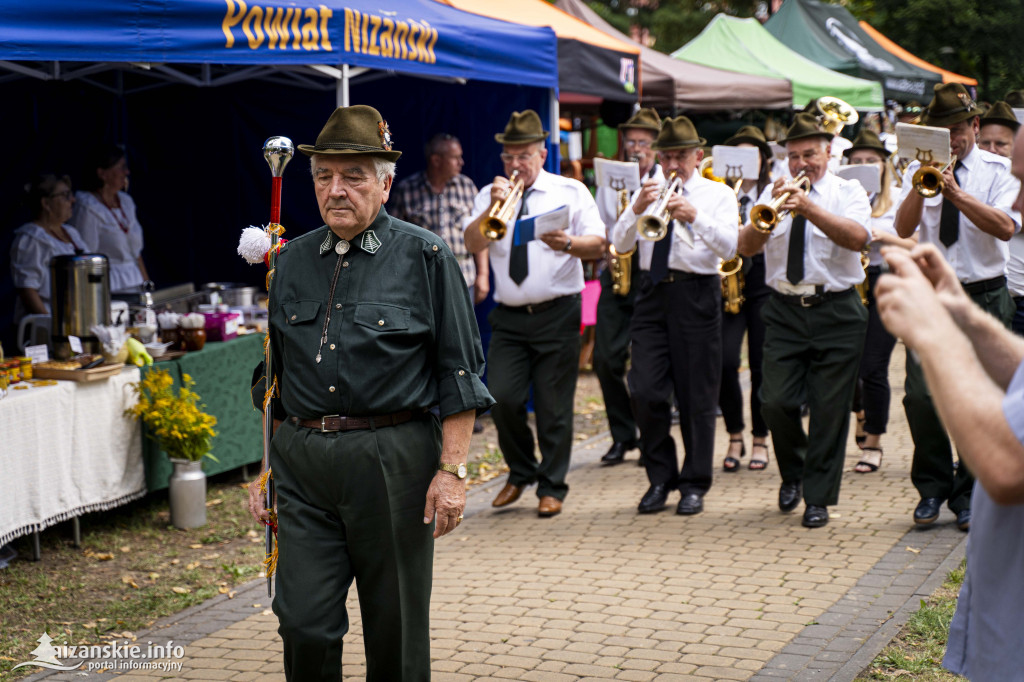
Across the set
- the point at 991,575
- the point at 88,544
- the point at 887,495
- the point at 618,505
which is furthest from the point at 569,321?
the point at 991,575

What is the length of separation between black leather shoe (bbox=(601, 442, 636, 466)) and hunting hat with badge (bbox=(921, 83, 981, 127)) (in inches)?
131

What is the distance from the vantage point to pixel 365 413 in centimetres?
368

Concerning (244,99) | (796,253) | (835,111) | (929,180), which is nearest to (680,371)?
(796,253)

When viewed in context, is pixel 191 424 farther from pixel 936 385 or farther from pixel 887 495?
pixel 936 385

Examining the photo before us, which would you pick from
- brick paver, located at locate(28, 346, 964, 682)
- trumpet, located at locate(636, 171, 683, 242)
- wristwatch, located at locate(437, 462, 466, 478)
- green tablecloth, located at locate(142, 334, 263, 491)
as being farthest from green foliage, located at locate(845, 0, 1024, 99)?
wristwatch, located at locate(437, 462, 466, 478)

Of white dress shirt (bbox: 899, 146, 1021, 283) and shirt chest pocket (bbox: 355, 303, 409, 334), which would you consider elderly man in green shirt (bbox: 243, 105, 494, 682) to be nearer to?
shirt chest pocket (bbox: 355, 303, 409, 334)

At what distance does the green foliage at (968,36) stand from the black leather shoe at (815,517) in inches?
805

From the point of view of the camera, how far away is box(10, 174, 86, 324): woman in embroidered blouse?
8109mm

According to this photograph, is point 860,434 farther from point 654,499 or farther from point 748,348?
point 654,499

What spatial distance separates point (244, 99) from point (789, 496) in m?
6.19

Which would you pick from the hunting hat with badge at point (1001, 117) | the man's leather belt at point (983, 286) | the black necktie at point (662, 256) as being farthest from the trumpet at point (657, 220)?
the hunting hat with badge at point (1001, 117)

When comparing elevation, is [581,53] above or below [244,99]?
above

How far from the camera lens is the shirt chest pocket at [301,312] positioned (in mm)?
3740

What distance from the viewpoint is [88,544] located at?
22.0 feet
